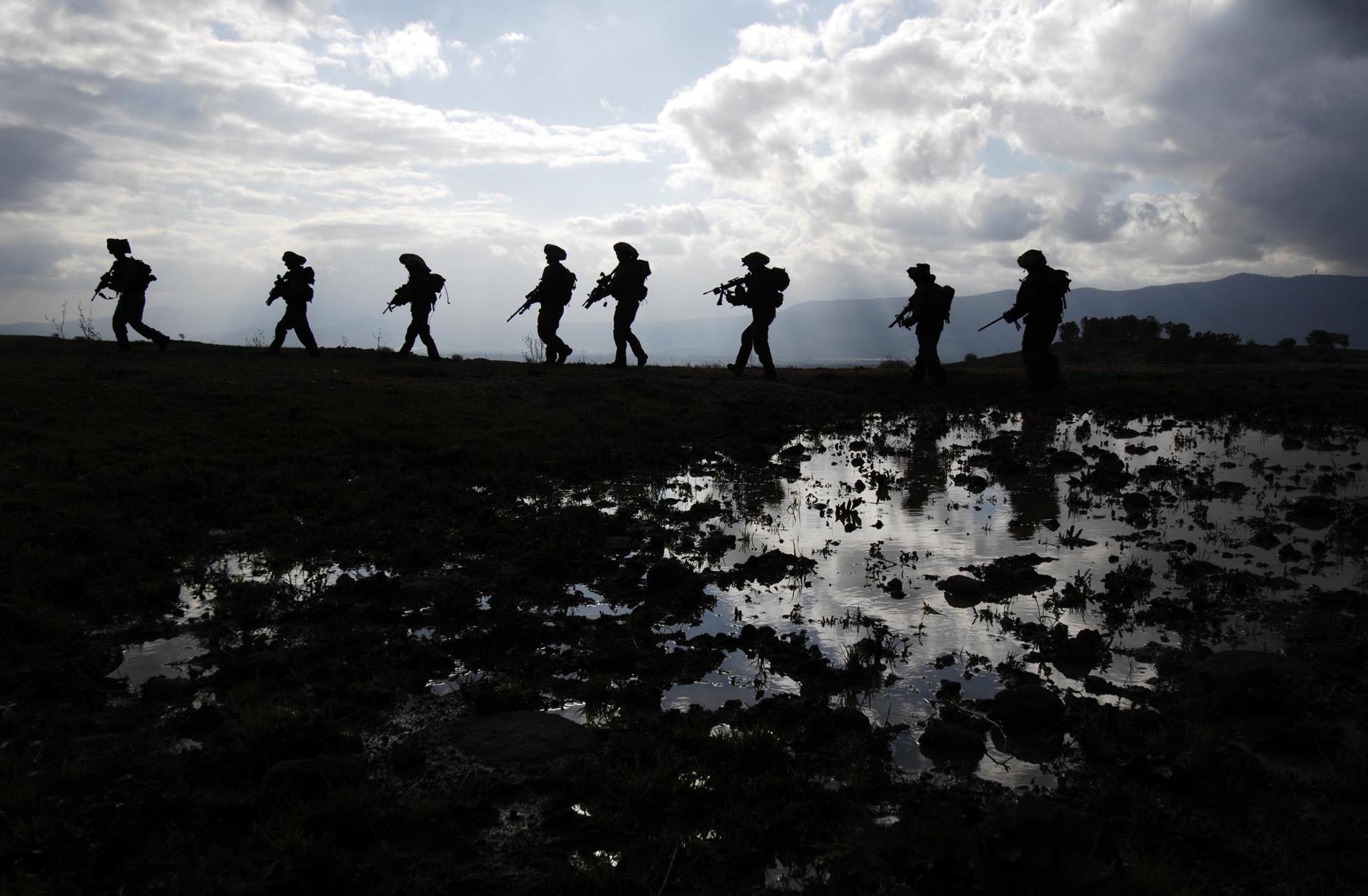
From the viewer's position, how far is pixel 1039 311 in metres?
18.8

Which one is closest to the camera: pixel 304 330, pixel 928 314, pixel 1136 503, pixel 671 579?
pixel 671 579

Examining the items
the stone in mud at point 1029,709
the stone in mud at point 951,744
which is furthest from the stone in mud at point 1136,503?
the stone in mud at point 951,744

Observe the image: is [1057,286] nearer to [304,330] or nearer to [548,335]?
[548,335]

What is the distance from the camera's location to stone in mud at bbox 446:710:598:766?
4.33 m

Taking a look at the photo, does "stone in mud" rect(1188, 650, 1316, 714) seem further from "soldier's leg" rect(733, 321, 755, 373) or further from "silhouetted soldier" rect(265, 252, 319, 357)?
"silhouetted soldier" rect(265, 252, 319, 357)

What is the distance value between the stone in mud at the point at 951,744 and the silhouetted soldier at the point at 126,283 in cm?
2116

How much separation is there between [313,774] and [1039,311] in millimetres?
18337

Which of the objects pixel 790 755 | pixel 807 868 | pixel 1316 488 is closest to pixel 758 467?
pixel 1316 488

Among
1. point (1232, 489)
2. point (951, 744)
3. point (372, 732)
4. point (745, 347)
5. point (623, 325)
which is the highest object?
point (623, 325)

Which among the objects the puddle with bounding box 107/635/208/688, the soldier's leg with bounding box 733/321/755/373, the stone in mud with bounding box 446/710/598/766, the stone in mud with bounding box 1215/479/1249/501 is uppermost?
the soldier's leg with bounding box 733/321/755/373

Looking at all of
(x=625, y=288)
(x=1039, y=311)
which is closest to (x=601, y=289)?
(x=625, y=288)

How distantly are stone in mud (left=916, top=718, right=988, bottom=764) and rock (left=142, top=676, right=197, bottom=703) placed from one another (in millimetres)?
4244

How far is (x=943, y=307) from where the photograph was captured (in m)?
20.5

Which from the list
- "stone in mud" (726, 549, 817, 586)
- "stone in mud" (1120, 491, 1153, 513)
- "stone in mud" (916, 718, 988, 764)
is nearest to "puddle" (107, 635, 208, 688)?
"stone in mud" (726, 549, 817, 586)
